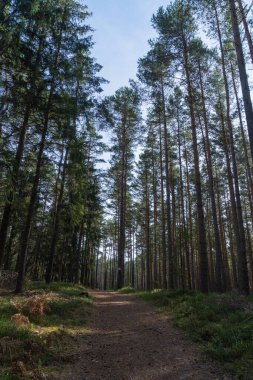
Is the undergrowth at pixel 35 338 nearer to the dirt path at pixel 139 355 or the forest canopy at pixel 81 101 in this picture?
the dirt path at pixel 139 355

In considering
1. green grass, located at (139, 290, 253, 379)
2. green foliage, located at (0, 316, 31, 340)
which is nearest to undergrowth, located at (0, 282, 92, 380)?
green foliage, located at (0, 316, 31, 340)

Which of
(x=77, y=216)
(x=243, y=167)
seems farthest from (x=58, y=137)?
(x=243, y=167)

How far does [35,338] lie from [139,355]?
2265 millimetres

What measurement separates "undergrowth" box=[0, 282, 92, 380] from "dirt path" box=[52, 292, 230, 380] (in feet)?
1.34

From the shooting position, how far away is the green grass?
18.5 feet

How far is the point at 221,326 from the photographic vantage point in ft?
24.3

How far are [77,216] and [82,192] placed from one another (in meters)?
1.32

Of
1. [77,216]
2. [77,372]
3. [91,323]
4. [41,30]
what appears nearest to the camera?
[77,372]

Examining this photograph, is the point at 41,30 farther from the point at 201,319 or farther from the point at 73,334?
the point at 201,319

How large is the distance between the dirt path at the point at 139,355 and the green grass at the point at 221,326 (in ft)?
1.08

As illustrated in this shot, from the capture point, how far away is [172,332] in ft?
26.9

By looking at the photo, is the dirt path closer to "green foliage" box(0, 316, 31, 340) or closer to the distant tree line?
"green foliage" box(0, 316, 31, 340)

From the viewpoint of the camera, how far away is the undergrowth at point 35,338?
4871 mm

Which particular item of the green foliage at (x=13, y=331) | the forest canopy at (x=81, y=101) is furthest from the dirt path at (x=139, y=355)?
the forest canopy at (x=81, y=101)
